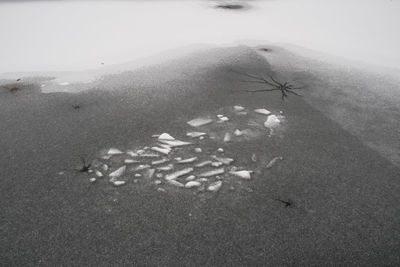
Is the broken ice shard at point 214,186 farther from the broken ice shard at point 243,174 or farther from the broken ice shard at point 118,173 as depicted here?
the broken ice shard at point 118,173

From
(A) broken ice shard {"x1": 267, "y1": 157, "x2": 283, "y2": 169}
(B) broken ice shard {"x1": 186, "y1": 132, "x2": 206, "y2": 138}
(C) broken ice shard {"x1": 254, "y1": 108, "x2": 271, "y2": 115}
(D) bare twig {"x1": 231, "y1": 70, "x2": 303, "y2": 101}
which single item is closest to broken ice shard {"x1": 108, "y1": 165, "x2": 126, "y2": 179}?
(B) broken ice shard {"x1": 186, "y1": 132, "x2": 206, "y2": 138}

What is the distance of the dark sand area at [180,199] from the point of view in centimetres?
163

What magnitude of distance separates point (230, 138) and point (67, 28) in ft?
9.96

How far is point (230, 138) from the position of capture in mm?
2451

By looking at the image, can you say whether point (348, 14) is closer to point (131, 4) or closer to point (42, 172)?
point (131, 4)

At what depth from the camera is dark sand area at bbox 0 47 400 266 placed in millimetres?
1635

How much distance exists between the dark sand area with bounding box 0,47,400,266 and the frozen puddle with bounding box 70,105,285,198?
0.06 metres

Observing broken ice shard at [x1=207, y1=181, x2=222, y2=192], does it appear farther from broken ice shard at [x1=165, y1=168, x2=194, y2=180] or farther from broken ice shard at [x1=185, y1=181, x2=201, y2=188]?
broken ice shard at [x1=165, y1=168, x2=194, y2=180]

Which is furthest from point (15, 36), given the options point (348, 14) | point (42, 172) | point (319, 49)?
point (348, 14)

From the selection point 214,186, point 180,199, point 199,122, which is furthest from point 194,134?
point 180,199

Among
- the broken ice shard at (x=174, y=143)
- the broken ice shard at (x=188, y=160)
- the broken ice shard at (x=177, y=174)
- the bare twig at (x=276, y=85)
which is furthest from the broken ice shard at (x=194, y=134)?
the bare twig at (x=276, y=85)

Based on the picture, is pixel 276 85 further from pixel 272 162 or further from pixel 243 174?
pixel 243 174

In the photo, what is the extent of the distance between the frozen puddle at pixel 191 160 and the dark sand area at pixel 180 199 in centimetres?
6

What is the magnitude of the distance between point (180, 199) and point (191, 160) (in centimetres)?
37
